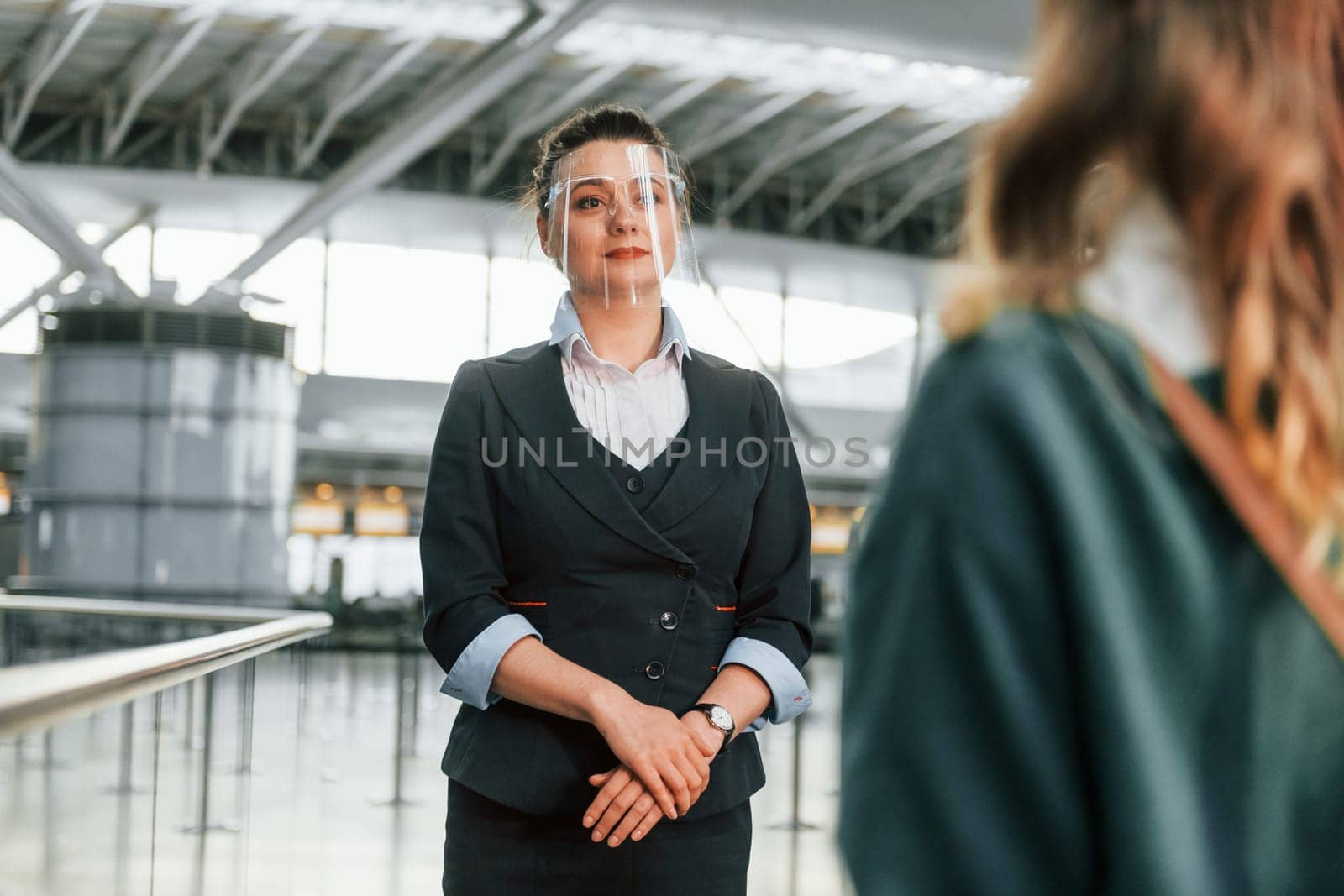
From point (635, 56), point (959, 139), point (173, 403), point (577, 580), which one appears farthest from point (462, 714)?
point (959, 139)

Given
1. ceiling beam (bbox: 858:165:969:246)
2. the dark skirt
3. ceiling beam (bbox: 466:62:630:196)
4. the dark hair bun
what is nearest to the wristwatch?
the dark skirt

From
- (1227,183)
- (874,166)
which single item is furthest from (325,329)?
(1227,183)

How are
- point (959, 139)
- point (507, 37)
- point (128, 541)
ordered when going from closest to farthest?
1. point (128, 541)
2. point (507, 37)
3. point (959, 139)

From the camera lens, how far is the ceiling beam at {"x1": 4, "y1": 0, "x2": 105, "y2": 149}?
20.9 meters

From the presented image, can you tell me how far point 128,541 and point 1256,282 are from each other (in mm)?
11492

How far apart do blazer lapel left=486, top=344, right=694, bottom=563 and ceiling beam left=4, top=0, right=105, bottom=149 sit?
71.0ft

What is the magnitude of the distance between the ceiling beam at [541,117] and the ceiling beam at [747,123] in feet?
7.87

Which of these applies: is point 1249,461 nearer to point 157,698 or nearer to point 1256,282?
point 1256,282

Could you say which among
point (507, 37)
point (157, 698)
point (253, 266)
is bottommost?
point (157, 698)

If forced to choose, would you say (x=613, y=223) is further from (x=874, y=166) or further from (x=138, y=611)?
(x=874, y=166)

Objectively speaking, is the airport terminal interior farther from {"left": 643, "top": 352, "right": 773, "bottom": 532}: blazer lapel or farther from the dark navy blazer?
the dark navy blazer

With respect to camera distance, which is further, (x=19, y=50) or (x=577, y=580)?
(x=19, y=50)

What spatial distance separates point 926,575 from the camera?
2.08ft

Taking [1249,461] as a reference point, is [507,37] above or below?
above
